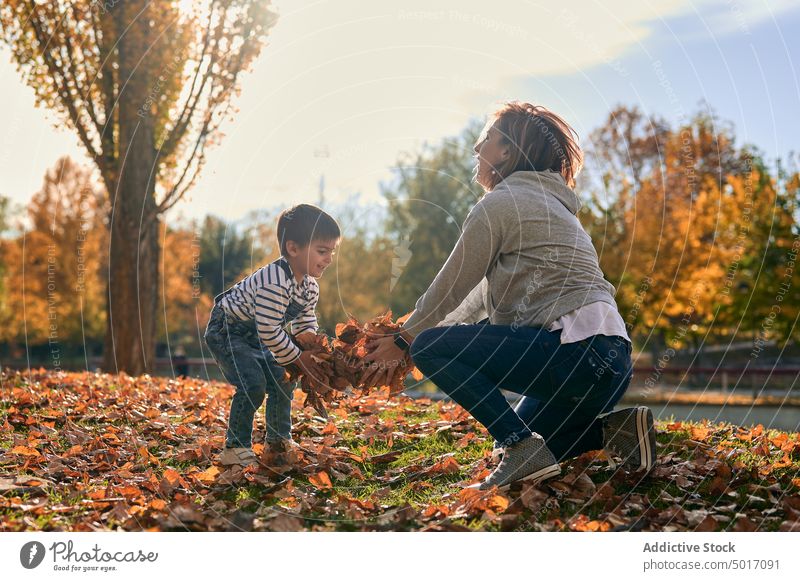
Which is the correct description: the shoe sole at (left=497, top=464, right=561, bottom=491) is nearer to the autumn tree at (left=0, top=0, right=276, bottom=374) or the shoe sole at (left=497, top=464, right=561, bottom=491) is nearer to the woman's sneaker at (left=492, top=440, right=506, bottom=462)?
the woman's sneaker at (left=492, top=440, right=506, bottom=462)

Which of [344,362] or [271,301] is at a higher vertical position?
[271,301]

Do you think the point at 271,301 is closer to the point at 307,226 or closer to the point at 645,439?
the point at 307,226

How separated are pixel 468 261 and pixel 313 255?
110cm

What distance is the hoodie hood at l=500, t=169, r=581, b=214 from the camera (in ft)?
15.5

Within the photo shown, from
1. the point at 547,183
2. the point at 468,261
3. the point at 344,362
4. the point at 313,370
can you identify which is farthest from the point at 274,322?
the point at 547,183

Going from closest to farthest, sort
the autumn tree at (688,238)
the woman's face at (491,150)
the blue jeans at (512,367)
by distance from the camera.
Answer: the blue jeans at (512,367) < the woman's face at (491,150) < the autumn tree at (688,238)

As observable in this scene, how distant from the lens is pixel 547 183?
477cm

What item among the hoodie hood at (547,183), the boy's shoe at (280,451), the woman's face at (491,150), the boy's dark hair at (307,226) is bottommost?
the boy's shoe at (280,451)

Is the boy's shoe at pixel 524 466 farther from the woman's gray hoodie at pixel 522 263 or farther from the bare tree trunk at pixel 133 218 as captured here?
the bare tree trunk at pixel 133 218

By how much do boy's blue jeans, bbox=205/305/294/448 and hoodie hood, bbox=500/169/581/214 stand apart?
2.05 meters

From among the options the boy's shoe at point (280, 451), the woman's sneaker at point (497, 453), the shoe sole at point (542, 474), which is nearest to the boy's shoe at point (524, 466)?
the shoe sole at point (542, 474)

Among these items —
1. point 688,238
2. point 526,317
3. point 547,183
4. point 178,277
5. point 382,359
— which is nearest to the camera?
point 526,317

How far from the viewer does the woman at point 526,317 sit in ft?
14.8

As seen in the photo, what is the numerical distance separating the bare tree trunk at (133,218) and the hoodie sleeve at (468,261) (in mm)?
8180
